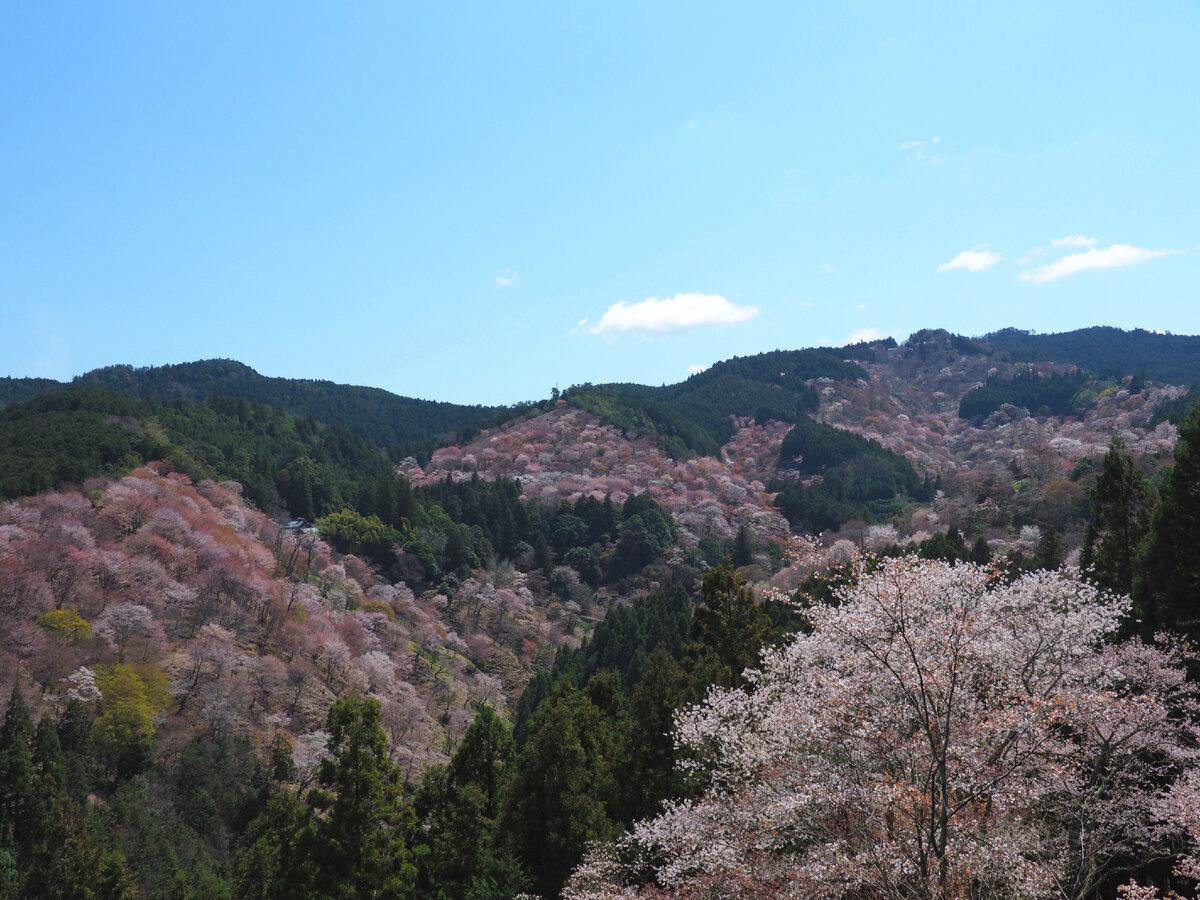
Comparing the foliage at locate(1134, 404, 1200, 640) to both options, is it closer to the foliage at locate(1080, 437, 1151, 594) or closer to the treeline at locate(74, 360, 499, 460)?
the foliage at locate(1080, 437, 1151, 594)

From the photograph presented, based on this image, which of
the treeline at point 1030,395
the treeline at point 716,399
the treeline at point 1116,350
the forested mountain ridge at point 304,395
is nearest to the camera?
the treeline at point 716,399

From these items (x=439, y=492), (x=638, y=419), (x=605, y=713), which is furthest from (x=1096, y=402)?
(x=605, y=713)

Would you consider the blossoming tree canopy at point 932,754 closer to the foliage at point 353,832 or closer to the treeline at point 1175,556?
the treeline at point 1175,556

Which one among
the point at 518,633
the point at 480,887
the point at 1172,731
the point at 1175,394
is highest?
the point at 1175,394

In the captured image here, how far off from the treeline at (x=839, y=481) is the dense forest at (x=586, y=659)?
1.70 ft

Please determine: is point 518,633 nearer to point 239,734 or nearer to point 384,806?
point 239,734

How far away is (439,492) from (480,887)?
61.8m

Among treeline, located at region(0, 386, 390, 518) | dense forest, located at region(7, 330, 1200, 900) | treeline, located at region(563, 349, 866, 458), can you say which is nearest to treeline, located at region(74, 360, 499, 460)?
dense forest, located at region(7, 330, 1200, 900)

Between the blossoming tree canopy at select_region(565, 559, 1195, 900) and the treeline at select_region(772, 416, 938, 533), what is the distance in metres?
68.1

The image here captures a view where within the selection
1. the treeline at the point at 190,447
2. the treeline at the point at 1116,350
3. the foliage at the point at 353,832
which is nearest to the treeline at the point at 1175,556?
the foliage at the point at 353,832

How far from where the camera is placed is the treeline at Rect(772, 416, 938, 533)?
265ft

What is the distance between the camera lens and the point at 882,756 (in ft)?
29.1

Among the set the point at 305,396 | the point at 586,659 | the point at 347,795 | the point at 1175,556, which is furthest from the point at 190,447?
the point at 305,396

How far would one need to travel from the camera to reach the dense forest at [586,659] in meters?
9.02
